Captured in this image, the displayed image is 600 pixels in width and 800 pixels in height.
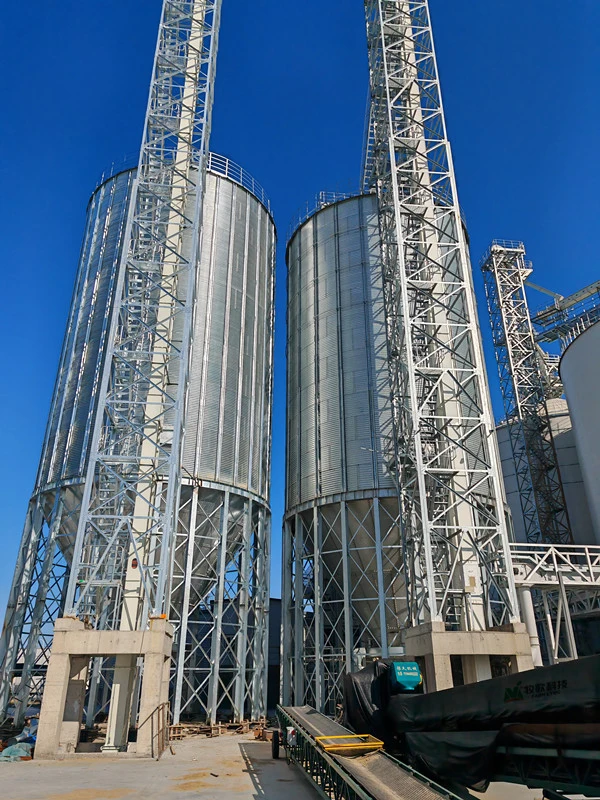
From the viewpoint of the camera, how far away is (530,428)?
43406 millimetres

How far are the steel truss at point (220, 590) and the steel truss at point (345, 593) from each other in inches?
67.6

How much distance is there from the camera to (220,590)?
90.4ft

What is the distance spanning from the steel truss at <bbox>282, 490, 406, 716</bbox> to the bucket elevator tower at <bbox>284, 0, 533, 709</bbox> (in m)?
0.10

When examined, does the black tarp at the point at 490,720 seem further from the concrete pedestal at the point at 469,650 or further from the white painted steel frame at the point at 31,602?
the white painted steel frame at the point at 31,602

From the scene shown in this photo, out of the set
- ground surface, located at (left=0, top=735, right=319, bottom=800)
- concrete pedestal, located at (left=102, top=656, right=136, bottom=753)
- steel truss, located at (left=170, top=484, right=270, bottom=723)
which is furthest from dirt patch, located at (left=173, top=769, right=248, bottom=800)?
steel truss, located at (left=170, top=484, right=270, bottom=723)

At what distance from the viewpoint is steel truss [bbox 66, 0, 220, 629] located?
20.9m

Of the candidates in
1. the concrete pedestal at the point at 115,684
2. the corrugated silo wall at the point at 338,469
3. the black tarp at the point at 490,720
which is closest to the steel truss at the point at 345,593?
the corrugated silo wall at the point at 338,469

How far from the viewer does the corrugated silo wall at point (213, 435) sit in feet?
93.4

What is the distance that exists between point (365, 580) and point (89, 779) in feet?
54.8

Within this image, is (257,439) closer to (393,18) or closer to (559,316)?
(393,18)

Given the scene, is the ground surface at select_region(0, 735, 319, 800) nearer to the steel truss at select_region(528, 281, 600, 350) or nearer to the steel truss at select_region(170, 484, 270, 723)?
the steel truss at select_region(170, 484, 270, 723)

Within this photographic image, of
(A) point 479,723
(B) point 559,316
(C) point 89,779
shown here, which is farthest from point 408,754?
(B) point 559,316

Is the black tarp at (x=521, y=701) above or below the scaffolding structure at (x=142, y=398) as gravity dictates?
A: below

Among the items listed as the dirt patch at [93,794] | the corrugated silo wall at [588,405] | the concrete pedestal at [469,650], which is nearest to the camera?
the dirt patch at [93,794]
